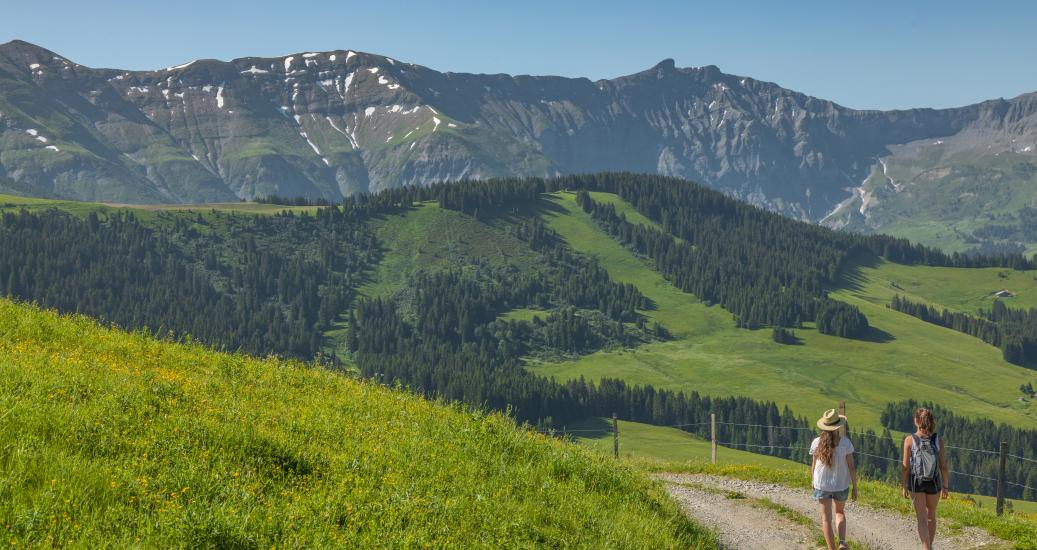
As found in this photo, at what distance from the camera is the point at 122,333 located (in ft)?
69.3

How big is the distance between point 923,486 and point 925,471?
427mm

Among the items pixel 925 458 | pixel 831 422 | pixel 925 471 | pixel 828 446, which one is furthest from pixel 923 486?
pixel 831 422

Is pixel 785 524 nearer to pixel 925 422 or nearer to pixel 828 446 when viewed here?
pixel 828 446

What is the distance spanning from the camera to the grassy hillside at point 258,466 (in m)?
9.86

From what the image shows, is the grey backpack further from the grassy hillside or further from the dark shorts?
the grassy hillside

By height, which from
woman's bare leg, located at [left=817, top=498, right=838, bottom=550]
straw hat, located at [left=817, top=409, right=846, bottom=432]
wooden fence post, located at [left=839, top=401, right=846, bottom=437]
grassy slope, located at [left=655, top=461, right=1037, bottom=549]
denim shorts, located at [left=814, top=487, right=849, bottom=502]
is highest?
straw hat, located at [left=817, top=409, right=846, bottom=432]

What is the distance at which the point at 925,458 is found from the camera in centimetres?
1831

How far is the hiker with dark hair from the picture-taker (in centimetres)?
1822

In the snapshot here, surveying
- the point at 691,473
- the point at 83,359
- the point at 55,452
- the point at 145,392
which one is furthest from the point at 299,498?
the point at 691,473

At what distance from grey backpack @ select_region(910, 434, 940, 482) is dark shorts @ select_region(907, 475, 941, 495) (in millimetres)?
94

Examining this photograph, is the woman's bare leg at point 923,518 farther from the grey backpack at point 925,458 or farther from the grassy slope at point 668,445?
the grassy slope at point 668,445

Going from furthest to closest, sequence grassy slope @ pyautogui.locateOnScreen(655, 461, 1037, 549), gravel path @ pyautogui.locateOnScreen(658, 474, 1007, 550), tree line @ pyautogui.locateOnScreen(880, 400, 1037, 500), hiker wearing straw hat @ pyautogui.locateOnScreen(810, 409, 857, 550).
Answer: tree line @ pyautogui.locateOnScreen(880, 400, 1037, 500), grassy slope @ pyautogui.locateOnScreen(655, 461, 1037, 549), gravel path @ pyautogui.locateOnScreen(658, 474, 1007, 550), hiker wearing straw hat @ pyautogui.locateOnScreen(810, 409, 857, 550)

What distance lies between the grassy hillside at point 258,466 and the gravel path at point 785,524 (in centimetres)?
394

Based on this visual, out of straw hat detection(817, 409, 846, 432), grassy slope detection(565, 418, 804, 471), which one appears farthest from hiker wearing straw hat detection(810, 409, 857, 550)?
grassy slope detection(565, 418, 804, 471)
